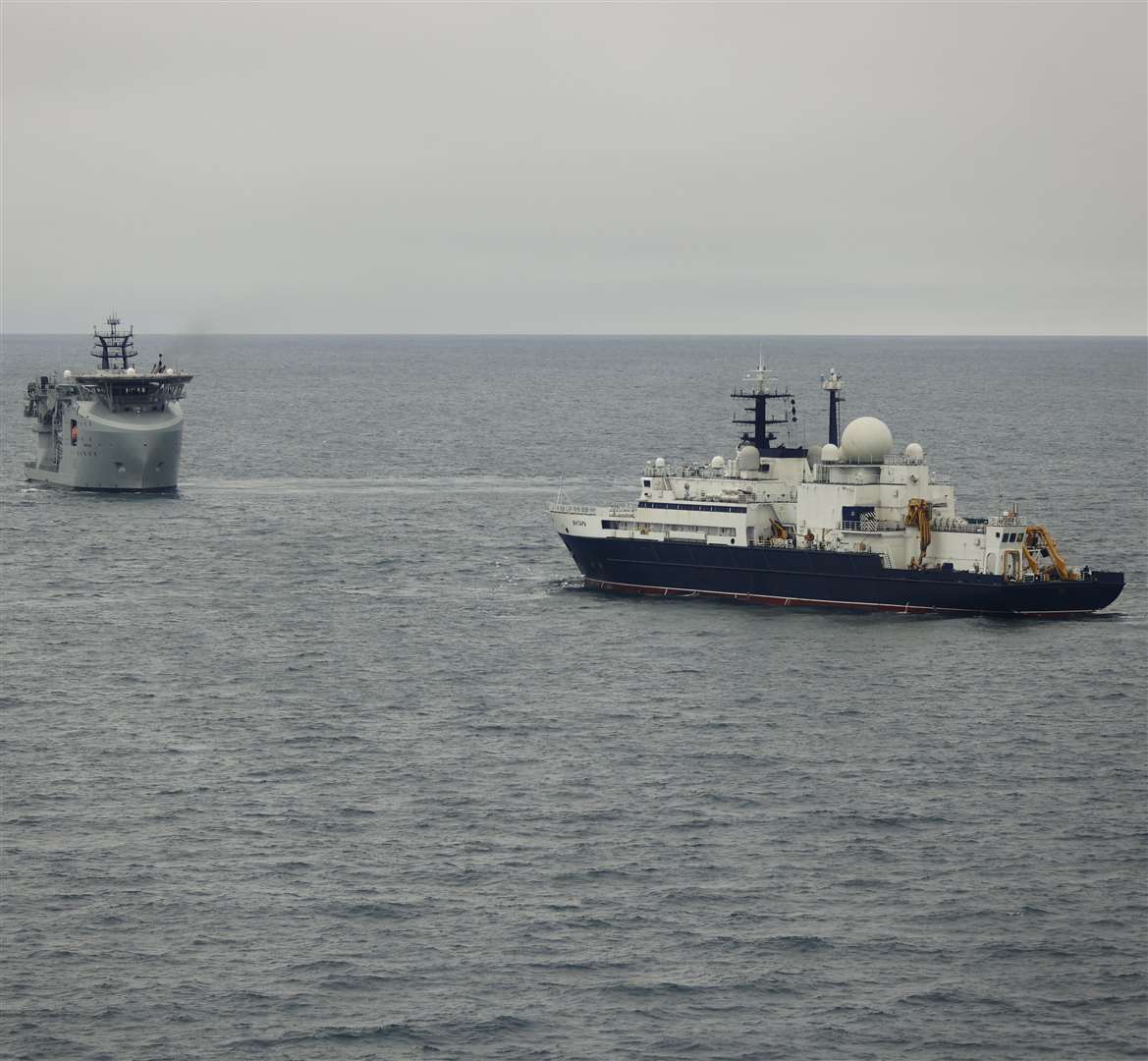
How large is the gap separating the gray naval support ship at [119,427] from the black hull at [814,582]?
49.2 m

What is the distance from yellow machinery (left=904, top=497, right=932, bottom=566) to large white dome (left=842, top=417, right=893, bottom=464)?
3763mm

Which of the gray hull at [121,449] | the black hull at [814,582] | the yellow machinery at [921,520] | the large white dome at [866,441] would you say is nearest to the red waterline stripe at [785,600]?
the black hull at [814,582]

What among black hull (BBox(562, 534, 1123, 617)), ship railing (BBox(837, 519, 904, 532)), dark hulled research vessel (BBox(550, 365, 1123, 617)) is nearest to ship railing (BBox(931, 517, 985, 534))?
dark hulled research vessel (BBox(550, 365, 1123, 617))

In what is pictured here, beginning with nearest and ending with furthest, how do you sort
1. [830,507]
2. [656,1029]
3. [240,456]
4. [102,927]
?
[656,1029] → [102,927] → [830,507] → [240,456]

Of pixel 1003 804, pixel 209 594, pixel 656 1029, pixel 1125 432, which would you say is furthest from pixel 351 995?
pixel 1125 432

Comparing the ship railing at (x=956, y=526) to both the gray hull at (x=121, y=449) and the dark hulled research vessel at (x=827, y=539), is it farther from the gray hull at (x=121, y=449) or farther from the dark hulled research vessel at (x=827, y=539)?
the gray hull at (x=121, y=449)

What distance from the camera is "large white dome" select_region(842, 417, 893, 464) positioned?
93.6 metres

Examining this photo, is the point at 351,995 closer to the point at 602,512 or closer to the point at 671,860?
the point at 671,860

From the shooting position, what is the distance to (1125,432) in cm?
18925

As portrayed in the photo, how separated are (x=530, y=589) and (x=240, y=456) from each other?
7820cm

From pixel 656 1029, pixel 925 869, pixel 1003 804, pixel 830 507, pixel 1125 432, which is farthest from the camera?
pixel 1125 432

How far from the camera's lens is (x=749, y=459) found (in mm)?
96938

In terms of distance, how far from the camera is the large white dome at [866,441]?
93.6 meters

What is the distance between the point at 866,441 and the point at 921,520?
5.58 m
